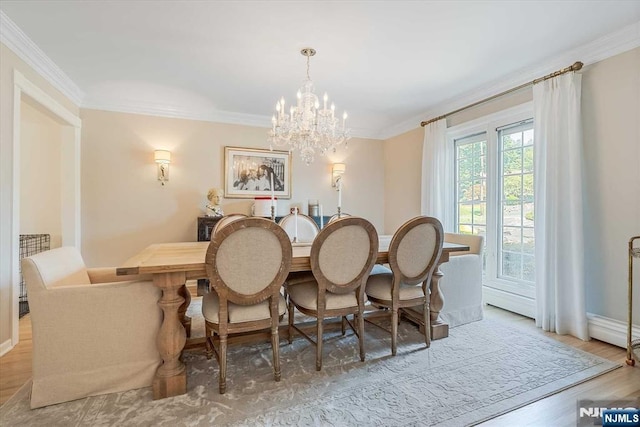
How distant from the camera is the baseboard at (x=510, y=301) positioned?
300 cm

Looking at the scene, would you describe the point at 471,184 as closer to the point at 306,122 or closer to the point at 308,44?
the point at 306,122

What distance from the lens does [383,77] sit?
125 inches

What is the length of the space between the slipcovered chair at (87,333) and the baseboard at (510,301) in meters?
3.32

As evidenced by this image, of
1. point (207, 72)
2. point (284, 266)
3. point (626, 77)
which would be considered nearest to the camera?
point (284, 266)

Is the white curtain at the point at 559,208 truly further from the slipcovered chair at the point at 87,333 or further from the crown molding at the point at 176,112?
the crown molding at the point at 176,112

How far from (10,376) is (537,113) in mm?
4638

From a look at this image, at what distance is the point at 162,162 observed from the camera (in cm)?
388

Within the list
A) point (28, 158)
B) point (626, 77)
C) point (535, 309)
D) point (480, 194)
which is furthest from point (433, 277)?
point (28, 158)

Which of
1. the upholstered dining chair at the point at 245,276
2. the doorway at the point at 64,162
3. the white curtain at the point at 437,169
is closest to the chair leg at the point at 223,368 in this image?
the upholstered dining chair at the point at 245,276

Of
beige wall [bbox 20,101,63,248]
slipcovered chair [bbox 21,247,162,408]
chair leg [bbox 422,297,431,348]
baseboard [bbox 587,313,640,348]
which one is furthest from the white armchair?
beige wall [bbox 20,101,63,248]

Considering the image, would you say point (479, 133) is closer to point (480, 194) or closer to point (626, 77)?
point (480, 194)

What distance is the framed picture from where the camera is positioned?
14.1 feet

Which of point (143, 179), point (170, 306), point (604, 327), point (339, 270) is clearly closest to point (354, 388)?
point (339, 270)

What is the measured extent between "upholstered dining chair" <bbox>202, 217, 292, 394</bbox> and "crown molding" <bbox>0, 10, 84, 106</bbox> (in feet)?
7.81
